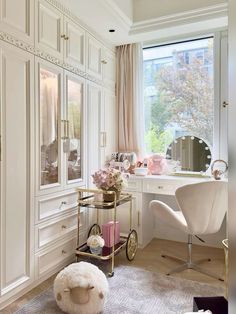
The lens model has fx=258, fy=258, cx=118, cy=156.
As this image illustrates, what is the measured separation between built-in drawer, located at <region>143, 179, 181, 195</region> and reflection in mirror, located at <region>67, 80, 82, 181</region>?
0.80 meters

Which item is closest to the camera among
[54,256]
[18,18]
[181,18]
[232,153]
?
[232,153]

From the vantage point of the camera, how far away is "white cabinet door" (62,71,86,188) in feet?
8.38

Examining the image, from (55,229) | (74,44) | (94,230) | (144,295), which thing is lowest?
(144,295)

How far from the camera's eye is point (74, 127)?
269 centimetres

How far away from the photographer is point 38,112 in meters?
2.16

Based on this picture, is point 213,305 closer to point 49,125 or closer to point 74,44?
point 49,125

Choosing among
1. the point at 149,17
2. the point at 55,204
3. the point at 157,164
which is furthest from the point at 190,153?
the point at 55,204

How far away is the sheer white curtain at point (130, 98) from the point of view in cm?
346

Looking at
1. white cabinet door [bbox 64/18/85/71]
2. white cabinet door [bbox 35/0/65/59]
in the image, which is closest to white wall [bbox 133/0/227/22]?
white cabinet door [bbox 64/18/85/71]

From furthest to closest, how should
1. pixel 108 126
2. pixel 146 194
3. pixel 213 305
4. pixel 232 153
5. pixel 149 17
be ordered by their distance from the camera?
pixel 108 126 < pixel 146 194 < pixel 149 17 < pixel 213 305 < pixel 232 153

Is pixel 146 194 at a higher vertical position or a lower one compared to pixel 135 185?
lower

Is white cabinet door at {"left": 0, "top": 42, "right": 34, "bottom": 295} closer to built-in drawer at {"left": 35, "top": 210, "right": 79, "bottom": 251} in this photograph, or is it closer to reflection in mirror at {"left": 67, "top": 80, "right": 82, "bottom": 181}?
built-in drawer at {"left": 35, "top": 210, "right": 79, "bottom": 251}

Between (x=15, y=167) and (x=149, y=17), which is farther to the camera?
(x=149, y=17)

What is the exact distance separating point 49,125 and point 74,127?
1.30 feet
